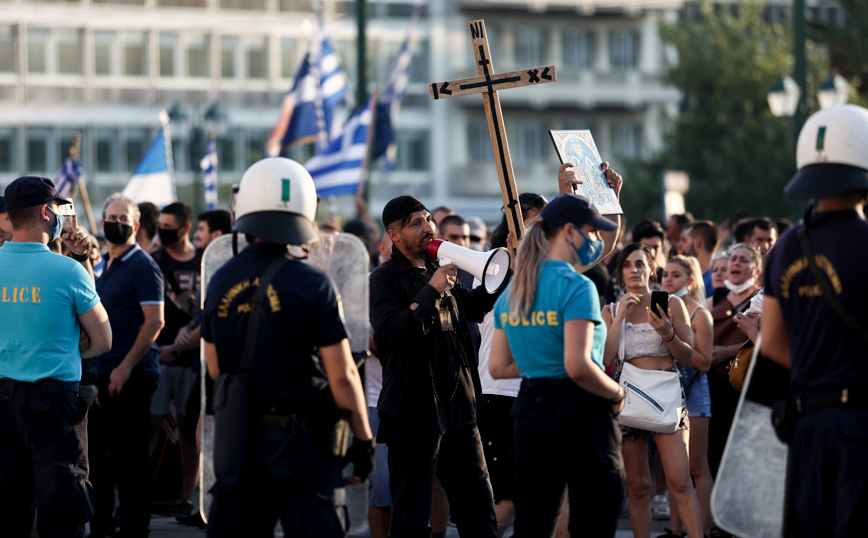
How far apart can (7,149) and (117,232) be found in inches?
1440

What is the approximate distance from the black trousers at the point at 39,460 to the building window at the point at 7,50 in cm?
3864

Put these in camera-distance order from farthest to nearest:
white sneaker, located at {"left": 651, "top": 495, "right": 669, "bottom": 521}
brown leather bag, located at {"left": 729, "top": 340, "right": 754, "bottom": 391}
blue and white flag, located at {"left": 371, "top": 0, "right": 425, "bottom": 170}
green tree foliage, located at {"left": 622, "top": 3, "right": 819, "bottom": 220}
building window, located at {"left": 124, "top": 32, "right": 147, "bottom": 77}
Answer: building window, located at {"left": 124, "top": 32, "right": 147, "bottom": 77}
green tree foliage, located at {"left": 622, "top": 3, "right": 819, "bottom": 220}
blue and white flag, located at {"left": 371, "top": 0, "right": 425, "bottom": 170}
white sneaker, located at {"left": 651, "top": 495, "right": 669, "bottom": 521}
brown leather bag, located at {"left": 729, "top": 340, "right": 754, "bottom": 391}

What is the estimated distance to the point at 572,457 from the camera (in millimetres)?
5008

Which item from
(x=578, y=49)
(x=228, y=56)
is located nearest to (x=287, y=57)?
(x=228, y=56)

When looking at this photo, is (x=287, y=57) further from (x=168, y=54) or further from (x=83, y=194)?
(x=83, y=194)

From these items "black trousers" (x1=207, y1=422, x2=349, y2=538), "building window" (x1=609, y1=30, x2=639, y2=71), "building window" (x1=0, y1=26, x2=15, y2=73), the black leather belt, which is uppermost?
"building window" (x1=609, y1=30, x2=639, y2=71)

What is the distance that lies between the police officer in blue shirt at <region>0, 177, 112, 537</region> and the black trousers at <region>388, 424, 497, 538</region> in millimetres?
1515

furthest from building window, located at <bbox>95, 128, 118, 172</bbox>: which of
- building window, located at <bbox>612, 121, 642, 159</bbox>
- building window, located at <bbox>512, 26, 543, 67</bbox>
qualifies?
building window, located at <bbox>612, 121, 642, 159</bbox>

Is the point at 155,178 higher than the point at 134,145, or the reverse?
the point at 134,145

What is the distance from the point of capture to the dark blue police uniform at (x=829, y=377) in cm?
421

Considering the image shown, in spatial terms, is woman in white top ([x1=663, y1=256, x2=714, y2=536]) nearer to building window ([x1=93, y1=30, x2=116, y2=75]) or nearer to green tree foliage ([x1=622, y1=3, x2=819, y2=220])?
green tree foliage ([x1=622, y1=3, x2=819, y2=220])

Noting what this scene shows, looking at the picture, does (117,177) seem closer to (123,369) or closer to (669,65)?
(669,65)

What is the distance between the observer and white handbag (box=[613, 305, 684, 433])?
6.95 meters

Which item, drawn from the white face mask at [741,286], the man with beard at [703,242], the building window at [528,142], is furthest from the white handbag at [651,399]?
the building window at [528,142]
